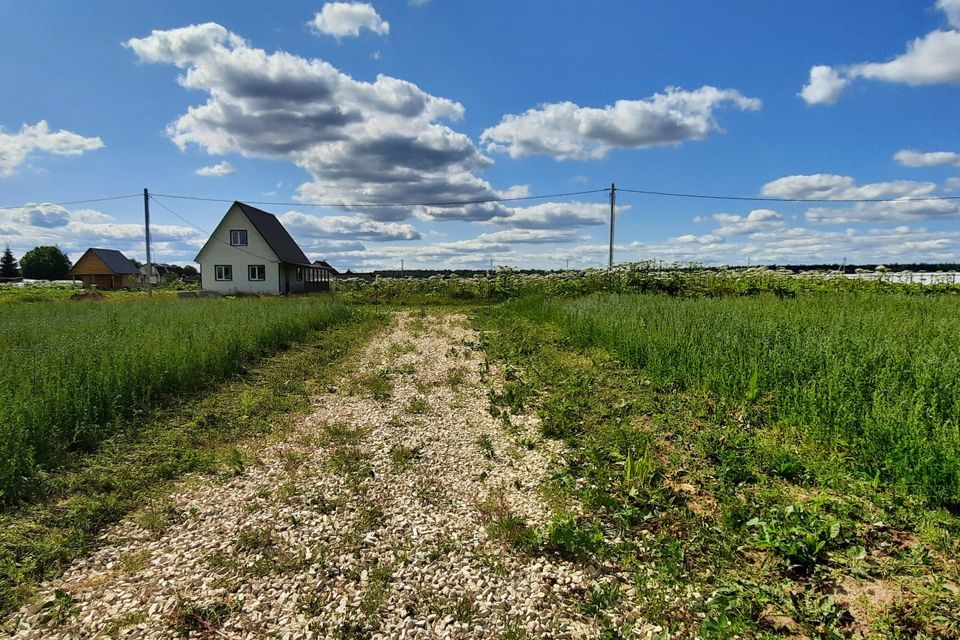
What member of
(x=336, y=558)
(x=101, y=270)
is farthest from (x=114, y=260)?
(x=336, y=558)

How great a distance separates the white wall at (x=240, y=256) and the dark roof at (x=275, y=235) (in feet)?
1.59

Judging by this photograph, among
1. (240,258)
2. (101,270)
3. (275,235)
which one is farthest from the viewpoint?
(101,270)

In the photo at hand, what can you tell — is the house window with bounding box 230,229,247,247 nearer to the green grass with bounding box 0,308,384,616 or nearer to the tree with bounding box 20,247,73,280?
the green grass with bounding box 0,308,384,616

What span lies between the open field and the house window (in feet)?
98.8

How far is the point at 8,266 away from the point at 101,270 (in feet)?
104

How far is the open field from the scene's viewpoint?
3.20 meters

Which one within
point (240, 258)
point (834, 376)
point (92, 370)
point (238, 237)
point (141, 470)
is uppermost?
point (238, 237)

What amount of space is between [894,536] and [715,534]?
1.28 meters

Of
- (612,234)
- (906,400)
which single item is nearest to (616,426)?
(906,400)

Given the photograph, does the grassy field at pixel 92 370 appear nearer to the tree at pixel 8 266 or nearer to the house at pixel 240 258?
the house at pixel 240 258

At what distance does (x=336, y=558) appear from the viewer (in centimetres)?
383

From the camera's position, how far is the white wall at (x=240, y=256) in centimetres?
3596

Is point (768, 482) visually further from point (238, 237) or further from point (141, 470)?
point (238, 237)

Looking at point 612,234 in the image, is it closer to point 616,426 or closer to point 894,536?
point 616,426
